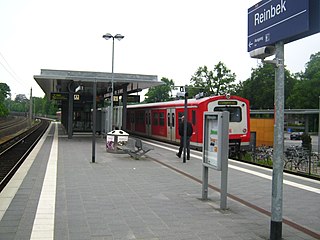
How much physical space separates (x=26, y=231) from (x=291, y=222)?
12.6ft

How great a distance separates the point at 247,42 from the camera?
5.71 metres

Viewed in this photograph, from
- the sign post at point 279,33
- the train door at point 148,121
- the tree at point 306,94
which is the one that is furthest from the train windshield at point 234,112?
the tree at point 306,94

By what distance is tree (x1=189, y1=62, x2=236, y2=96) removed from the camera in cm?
6138

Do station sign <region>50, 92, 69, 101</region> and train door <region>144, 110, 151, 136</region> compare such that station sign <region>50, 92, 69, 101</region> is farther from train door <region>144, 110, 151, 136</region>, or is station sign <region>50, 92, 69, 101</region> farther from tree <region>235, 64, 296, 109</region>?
tree <region>235, 64, 296, 109</region>

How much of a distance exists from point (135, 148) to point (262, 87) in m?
49.9

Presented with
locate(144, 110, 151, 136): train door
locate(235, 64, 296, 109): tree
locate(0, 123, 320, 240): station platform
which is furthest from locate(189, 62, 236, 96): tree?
locate(0, 123, 320, 240): station platform

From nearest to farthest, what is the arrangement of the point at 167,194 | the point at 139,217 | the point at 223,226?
the point at 223,226
the point at 139,217
the point at 167,194

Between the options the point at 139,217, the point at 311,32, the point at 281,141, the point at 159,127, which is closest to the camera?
the point at 311,32

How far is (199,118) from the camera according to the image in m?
18.0

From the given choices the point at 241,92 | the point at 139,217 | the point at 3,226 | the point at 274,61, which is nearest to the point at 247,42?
the point at 274,61

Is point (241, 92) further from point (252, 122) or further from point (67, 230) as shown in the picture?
point (67, 230)

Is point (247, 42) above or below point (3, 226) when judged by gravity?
above

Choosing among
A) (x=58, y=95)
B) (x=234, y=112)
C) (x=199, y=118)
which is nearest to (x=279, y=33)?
(x=199, y=118)

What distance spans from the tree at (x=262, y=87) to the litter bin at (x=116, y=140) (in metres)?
47.9
